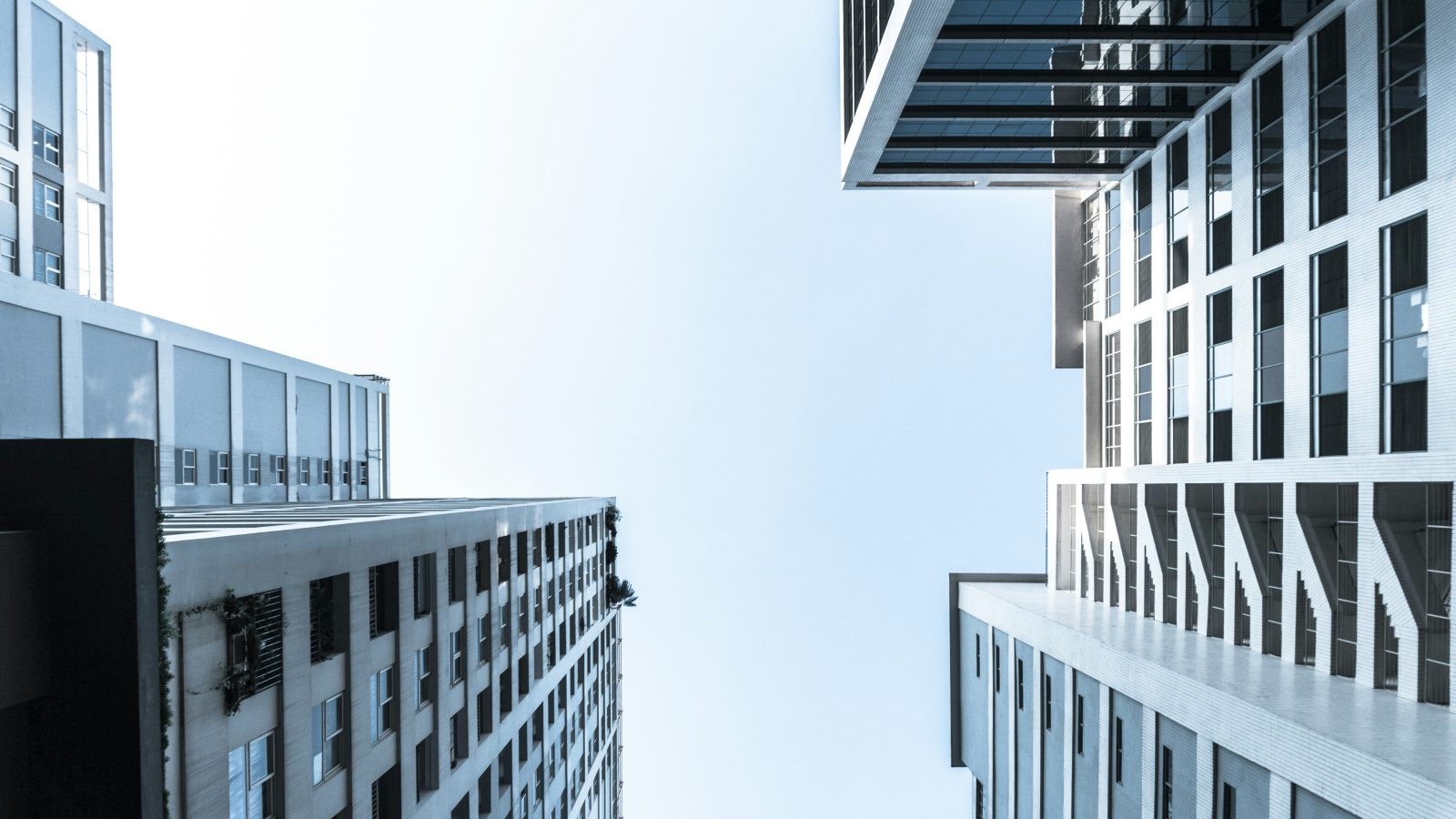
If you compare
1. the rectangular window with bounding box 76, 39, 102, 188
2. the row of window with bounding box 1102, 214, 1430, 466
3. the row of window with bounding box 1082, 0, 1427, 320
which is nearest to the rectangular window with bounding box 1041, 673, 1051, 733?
the row of window with bounding box 1102, 214, 1430, 466

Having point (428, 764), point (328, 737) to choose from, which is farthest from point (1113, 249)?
point (328, 737)

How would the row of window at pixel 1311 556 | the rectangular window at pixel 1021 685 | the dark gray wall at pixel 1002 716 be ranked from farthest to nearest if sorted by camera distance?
1. the dark gray wall at pixel 1002 716
2. the rectangular window at pixel 1021 685
3. the row of window at pixel 1311 556

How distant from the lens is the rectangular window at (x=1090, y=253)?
146 feet

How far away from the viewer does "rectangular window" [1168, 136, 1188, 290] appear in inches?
1411

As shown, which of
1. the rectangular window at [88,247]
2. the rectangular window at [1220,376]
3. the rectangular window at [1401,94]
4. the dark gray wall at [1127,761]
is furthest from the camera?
the rectangular window at [88,247]

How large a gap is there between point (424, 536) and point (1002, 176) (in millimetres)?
36538

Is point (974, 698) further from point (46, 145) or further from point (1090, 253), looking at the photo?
point (46, 145)

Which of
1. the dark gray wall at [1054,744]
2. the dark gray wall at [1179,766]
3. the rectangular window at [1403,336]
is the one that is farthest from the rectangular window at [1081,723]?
the rectangular window at [1403,336]

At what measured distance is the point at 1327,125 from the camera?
26484 mm

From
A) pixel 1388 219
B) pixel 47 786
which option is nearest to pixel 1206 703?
pixel 1388 219

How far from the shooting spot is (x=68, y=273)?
38.9m

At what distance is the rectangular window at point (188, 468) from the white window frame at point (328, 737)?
25.0m

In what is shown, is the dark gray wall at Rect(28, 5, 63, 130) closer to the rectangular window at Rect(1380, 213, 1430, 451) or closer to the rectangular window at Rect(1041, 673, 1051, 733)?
the rectangular window at Rect(1380, 213, 1430, 451)

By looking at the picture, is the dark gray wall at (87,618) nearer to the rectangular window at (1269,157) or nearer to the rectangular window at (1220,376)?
the rectangular window at (1269,157)
